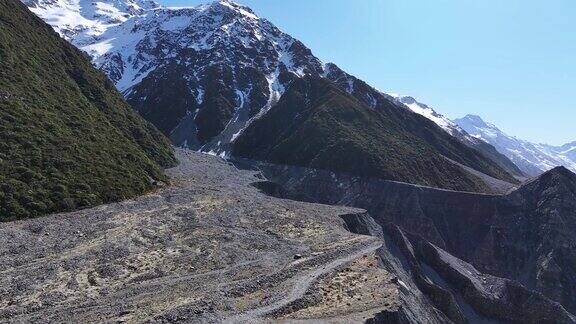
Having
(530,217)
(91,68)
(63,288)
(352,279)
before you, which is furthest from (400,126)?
(63,288)

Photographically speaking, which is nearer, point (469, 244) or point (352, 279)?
point (352, 279)

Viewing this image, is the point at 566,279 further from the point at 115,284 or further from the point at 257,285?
the point at 115,284

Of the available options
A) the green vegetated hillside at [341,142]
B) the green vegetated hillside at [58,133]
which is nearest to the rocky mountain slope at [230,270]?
the green vegetated hillside at [58,133]

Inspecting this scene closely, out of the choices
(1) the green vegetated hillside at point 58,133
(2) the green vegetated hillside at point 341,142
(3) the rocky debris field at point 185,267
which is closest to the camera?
(3) the rocky debris field at point 185,267

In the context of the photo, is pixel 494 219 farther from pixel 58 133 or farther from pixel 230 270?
pixel 58 133

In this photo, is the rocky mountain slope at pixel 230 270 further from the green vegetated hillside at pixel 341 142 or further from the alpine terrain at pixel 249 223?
the green vegetated hillside at pixel 341 142
